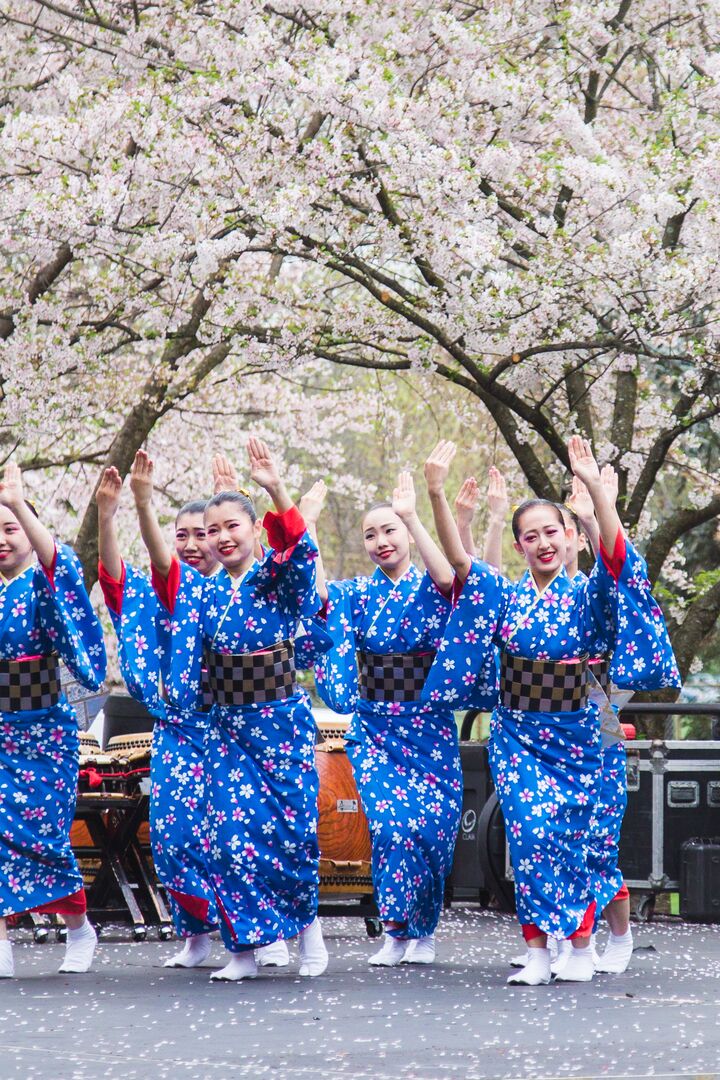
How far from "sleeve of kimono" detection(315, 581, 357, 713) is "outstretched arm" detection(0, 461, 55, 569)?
110cm

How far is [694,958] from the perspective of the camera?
6152 mm

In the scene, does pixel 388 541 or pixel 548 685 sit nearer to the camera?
pixel 548 685

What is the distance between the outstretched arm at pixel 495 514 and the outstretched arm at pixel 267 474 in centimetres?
96

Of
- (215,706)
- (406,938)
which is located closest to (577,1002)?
(406,938)

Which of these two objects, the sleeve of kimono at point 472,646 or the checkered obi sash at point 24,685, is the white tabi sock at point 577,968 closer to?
the sleeve of kimono at point 472,646

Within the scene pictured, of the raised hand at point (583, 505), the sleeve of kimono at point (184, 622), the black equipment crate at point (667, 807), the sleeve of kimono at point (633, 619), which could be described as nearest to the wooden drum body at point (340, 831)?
the black equipment crate at point (667, 807)

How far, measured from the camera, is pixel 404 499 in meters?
5.48

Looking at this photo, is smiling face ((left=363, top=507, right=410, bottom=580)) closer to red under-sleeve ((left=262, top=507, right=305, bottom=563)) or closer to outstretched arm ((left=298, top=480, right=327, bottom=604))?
outstretched arm ((left=298, top=480, right=327, bottom=604))

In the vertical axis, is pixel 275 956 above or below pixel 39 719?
below

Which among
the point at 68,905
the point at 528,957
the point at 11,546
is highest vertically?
the point at 11,546

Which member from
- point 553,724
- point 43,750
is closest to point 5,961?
point 43,750

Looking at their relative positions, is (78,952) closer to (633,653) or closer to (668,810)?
(633,653)

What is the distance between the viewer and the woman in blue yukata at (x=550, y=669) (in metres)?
5.13

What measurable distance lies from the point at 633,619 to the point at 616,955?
133 centimetres
